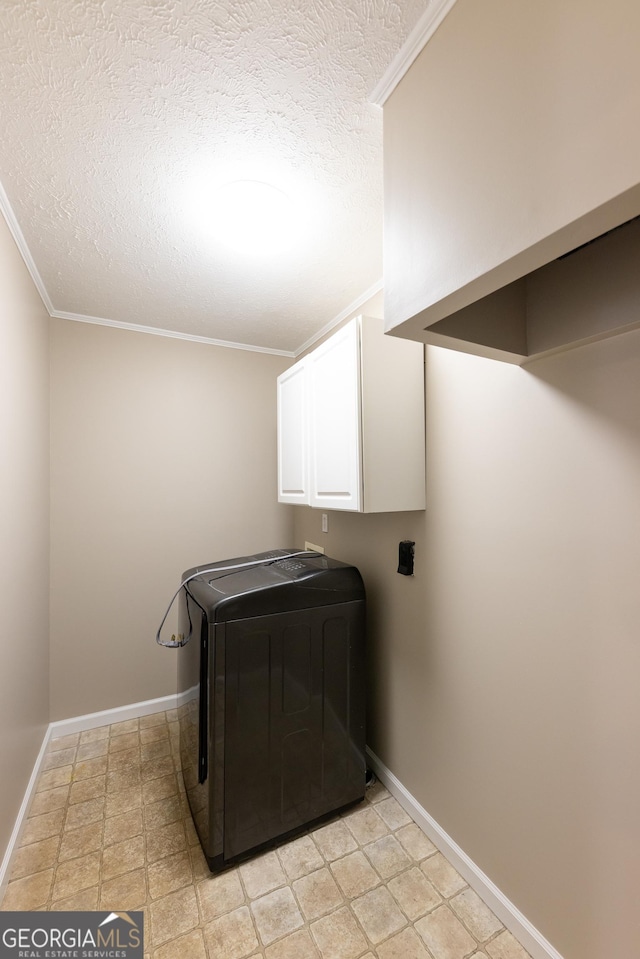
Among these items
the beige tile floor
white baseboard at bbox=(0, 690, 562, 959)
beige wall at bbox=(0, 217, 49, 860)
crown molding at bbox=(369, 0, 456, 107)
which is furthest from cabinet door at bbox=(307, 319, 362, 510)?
the beige tile floor

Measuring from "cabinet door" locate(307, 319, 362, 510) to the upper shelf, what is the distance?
1.95 feet

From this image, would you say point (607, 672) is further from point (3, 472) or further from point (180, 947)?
point (3, 472)

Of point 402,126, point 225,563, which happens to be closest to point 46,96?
point 402,126

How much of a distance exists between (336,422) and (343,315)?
3.31 feet

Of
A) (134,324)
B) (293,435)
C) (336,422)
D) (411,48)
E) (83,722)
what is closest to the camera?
(411,48)

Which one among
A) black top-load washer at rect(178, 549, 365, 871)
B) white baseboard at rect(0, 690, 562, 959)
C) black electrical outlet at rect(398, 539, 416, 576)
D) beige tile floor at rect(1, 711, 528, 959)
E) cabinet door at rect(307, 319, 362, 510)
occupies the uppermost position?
cabinet door at rect(307, 319, 362, 510)

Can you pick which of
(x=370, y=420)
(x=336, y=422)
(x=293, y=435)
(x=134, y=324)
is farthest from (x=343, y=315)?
(x=134, y=324)

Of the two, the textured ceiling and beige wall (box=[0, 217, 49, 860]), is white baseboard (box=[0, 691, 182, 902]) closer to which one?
beige wall (box=[0, 217, 49, 860])

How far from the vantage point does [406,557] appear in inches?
71.0

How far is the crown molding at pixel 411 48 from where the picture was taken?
89 cm

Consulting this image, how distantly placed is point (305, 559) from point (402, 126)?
172 centimetres

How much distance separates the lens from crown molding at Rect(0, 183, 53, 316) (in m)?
1.48

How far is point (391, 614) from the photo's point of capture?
6.42 ft

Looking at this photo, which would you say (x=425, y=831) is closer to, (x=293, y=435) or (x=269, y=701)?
(x=269, y=701)
